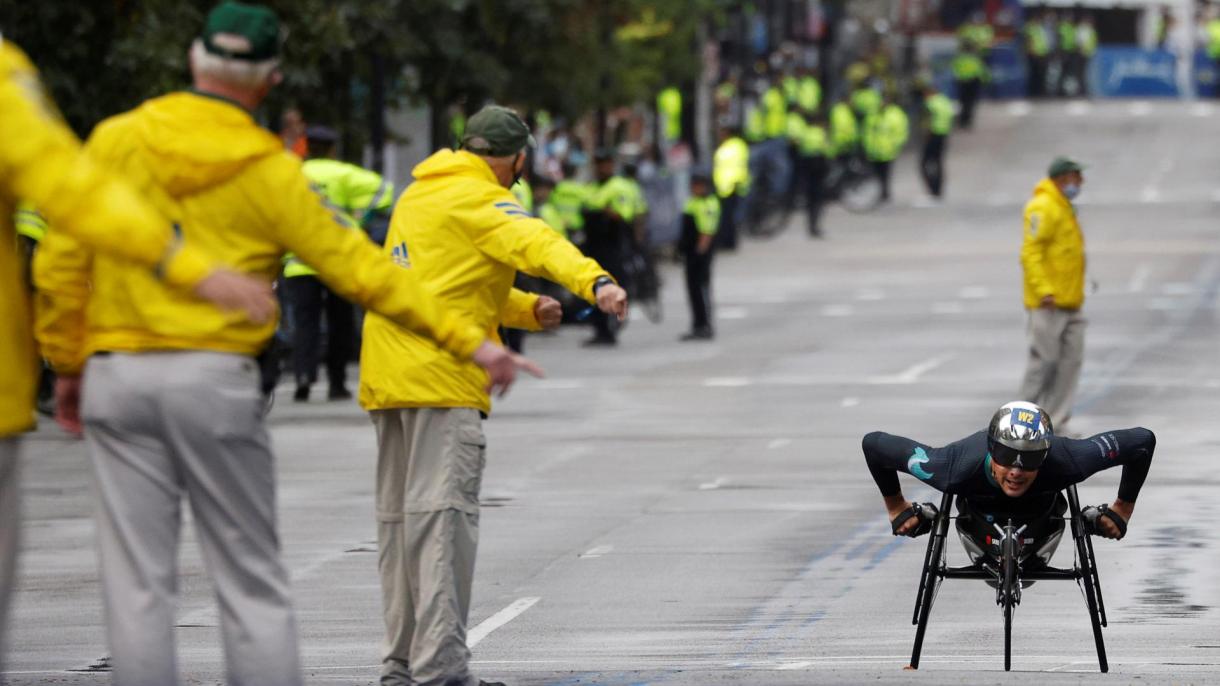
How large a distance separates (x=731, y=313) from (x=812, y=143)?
11634 millimetres

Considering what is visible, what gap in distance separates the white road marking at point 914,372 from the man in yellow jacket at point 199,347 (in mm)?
15149

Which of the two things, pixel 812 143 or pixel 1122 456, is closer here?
pixel 1122 456

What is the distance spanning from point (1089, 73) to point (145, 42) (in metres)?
45.8

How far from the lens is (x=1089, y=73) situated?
62.6 metres

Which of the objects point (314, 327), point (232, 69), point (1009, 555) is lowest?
point (314, 327)

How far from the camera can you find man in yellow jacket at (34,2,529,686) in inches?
236

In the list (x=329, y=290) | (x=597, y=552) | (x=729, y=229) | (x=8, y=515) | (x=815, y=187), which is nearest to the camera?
(x=8, y=515)

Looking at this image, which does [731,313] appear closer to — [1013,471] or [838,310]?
[838,310]

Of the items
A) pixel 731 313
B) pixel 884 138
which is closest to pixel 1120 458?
pixel 731 313

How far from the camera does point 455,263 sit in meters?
8.03

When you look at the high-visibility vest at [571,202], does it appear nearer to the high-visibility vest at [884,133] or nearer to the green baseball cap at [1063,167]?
the green baseball cap at [1063,167]

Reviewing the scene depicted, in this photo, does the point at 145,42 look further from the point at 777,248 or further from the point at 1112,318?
the point at 777,248

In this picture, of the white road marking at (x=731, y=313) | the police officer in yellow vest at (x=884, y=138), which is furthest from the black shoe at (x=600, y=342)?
the police officer in yellow vest at (x=884, y=138)

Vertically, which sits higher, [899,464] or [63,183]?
[63,183]
